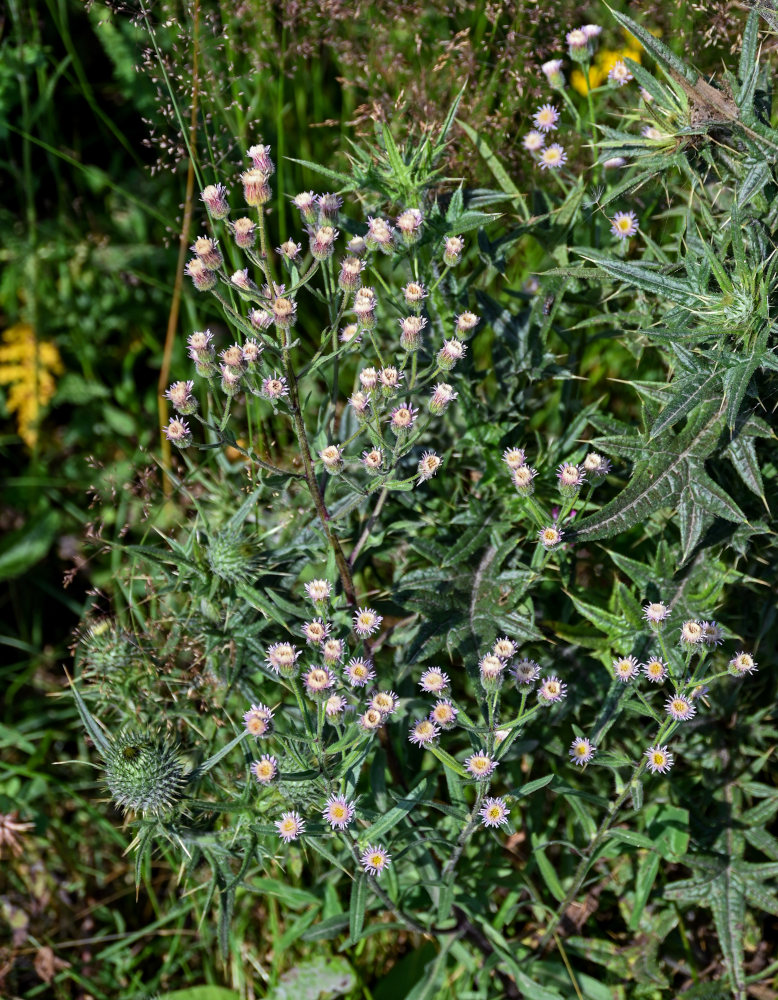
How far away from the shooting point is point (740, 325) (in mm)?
1913

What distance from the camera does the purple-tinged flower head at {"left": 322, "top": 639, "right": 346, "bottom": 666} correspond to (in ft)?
6.30

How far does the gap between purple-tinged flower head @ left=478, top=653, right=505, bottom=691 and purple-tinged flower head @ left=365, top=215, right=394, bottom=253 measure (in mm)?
919

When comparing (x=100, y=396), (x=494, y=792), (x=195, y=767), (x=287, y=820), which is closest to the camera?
(x=287, y=820)

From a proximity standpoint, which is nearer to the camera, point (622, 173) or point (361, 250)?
point (361, 250)

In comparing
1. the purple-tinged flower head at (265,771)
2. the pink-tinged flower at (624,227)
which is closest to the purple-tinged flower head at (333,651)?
the purple-tinged flower head at (265,771)

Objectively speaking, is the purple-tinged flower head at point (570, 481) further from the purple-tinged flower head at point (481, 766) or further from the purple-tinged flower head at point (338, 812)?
the purple-tinged flower head at point (338, 812)

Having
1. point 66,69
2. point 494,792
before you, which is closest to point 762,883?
point 494,792

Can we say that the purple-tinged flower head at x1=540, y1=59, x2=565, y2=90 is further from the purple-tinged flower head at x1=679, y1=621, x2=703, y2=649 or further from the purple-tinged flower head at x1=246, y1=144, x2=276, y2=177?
the purple-tinged flower head at x1=679, y1=621, x2=703, y2=649

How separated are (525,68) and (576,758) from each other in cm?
183

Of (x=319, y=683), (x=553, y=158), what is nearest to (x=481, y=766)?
(x=319, y=683)

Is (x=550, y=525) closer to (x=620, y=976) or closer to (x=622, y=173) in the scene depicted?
(x=622, y=173)

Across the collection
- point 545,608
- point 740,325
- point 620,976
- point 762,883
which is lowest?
point 620,976

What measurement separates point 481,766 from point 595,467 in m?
0.70

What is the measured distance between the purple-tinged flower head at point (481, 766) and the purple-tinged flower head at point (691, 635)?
1.50 ft
